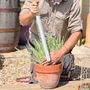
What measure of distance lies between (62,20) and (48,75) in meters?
0.60

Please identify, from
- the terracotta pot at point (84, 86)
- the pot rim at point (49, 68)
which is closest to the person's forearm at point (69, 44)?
the pot rim at point (49, 68)

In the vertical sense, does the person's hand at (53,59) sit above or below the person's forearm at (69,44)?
below

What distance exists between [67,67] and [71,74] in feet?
0.27

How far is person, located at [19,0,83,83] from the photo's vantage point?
2.85 metres

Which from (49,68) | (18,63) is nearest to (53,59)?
(49,68)

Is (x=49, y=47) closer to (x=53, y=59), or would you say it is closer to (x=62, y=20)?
(x=53, y=59)

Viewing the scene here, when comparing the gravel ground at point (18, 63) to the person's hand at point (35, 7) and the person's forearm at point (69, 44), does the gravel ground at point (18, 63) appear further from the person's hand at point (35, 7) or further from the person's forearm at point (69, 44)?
the person's hand at point (35, 7)

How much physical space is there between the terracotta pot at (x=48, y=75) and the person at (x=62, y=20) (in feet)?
0.60

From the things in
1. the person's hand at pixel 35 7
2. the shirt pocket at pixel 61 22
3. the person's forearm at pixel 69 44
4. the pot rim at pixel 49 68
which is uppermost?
the person's hand at pixel 35 7

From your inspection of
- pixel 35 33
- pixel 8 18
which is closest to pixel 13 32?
pixel 8 18

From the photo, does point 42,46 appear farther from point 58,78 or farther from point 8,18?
point 8,18

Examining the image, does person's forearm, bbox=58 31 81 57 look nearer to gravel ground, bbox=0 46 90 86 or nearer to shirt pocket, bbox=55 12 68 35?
shirt pocket, bbox=55 12 68 35

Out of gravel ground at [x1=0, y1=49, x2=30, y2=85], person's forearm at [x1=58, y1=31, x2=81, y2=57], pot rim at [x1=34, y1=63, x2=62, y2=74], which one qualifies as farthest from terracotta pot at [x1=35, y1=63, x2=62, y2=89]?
gravel ground at [x1=0, y1=49, x2=30, y2=85]

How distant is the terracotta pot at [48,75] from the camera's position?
2547 millimetres
